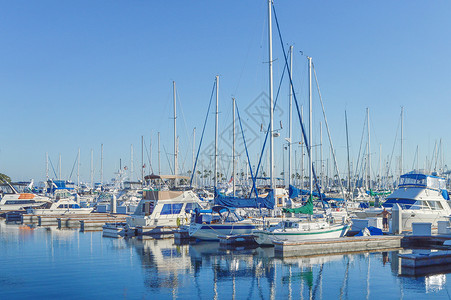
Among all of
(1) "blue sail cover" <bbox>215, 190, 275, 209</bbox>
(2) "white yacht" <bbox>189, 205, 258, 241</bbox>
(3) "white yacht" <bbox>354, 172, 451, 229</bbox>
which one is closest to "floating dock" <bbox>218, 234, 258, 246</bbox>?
(2) "white yacht" <bbox>189, 205, 258, 241</bbox>

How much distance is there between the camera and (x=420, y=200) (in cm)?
4097

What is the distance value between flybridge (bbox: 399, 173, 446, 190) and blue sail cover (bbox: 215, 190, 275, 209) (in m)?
14.0

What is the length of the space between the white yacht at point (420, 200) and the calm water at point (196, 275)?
11.8 metres

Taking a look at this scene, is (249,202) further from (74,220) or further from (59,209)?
(59,209)

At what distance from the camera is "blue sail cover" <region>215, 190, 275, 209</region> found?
36.2 metres

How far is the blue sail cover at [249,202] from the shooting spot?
36.2 meters

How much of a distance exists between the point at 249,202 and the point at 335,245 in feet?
26.9

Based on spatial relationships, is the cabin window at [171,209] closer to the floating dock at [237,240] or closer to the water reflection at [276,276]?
the floating dock at [237,240]

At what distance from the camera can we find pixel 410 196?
4131cm

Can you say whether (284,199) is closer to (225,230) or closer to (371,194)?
(225,230)

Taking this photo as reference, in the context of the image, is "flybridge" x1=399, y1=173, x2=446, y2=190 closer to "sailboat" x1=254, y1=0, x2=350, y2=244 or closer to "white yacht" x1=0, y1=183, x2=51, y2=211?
"sailboat" x1=254, y1=0, x2=350, y2=244

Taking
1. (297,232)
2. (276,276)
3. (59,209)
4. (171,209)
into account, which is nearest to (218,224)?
(297,232)

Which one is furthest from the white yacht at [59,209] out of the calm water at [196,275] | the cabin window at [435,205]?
the cabin window at [435,205]

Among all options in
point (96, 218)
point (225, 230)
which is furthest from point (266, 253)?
point (96, 218)
